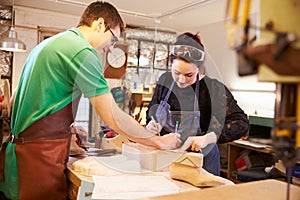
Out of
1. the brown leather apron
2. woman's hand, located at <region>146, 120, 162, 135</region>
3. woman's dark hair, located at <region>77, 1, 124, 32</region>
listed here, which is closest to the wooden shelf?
woman's hand, located at <region>146, 120, 162, 135</region>

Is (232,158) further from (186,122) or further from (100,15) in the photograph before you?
(100,15)

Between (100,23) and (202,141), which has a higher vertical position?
(100,23)

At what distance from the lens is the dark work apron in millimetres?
1596

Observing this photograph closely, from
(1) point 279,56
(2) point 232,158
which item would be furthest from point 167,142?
(2) point 232,158

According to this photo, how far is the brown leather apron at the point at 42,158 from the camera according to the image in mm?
1171

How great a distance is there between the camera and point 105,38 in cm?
138

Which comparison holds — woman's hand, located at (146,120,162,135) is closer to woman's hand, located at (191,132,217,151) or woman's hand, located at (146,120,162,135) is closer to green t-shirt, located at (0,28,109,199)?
woman's hand, located at (191,132,217,151)

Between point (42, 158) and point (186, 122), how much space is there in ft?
2.47

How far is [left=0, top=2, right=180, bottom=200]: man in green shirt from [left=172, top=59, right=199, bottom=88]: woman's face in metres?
0.44

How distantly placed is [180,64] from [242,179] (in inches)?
96.3

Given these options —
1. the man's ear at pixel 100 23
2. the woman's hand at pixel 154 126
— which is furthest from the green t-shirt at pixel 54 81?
the woman's hand at pixel 154 126

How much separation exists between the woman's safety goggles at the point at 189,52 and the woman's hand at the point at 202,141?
0.37 meters

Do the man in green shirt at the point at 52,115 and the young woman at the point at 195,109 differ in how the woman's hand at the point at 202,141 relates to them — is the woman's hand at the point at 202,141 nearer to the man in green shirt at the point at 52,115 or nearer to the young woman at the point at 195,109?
the young woman at the point at 195,109

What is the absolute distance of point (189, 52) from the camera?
1.41 m
